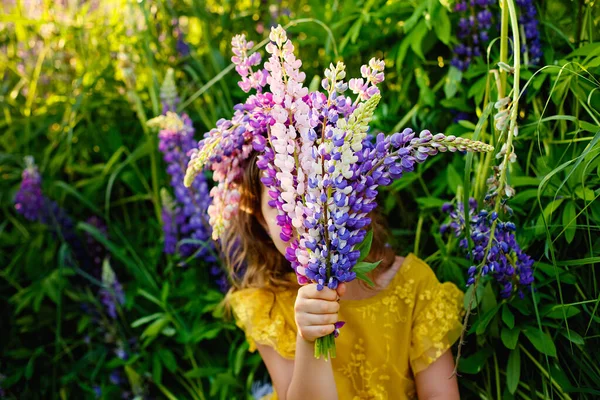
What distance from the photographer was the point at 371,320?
5.27ft

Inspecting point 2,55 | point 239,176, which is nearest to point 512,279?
point 239,176

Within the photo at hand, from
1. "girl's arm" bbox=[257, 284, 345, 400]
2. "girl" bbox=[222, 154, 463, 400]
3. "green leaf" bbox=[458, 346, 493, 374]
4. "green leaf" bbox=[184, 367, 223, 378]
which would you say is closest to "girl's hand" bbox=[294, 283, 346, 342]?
"girl's arm" bbox=[257, 284, 345, 400]

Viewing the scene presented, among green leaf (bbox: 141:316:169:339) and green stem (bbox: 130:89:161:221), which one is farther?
green stem (bbox: 130:89:161:221)

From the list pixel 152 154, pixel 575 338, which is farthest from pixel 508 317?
pixel 152 154

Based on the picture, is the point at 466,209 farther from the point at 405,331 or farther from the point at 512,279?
the point at 405,331

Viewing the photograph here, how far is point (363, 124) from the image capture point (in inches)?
41.6

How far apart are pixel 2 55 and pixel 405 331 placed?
2122 mm

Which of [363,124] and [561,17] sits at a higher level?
[363,124]

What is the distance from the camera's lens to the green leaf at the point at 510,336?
56.3 inches

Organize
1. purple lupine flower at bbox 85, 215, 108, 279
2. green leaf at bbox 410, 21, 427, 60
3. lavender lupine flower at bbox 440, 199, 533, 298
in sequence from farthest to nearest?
purple lupine flower at bbox 85, 215, 108, 279 < green leaf at bbox 410, 21, 427, 60 < lavender lupine flower at bbox 440, 199, 533, 298

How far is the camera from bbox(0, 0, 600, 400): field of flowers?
1.45 metres

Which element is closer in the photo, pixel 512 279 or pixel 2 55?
pixel 512 279

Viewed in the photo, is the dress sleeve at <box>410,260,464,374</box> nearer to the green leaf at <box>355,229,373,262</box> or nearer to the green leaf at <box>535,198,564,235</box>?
the green leaf at <box>535,198,564,235</box>

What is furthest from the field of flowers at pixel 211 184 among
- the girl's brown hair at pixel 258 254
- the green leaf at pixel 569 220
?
the girl's brown hair at pixel 258 254
